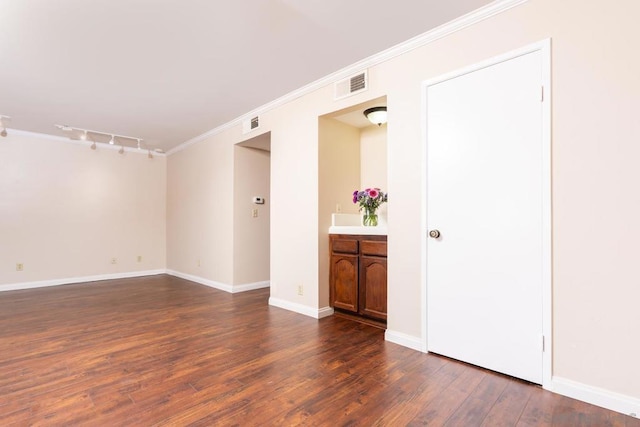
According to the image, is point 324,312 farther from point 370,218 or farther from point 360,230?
point 370,218

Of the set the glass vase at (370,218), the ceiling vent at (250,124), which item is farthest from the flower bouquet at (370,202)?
the ceiling vent at (250,124)

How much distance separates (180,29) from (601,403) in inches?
143

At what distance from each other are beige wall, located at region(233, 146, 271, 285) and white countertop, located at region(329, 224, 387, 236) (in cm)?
181

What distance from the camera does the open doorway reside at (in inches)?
188

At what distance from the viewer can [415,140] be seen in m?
2.62

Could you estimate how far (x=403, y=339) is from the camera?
8.73 ft

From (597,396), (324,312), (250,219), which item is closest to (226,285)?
(250,219)

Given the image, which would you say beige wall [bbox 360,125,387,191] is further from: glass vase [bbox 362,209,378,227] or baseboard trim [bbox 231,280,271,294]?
baseboard trim [bbox 231,280,271,294]

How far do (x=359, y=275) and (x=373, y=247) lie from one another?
34cm

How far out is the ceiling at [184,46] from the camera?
2.23 m

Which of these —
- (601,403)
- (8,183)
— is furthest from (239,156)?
(601,403)

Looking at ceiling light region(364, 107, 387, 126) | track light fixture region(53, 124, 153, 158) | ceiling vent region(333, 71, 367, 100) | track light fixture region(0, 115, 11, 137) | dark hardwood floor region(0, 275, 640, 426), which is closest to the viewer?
dark hardwood floor region(0, 275, 640, 426)

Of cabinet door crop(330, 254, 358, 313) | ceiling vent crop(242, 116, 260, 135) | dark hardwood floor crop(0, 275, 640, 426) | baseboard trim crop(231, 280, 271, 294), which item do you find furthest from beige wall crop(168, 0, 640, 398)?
baseboard trim crop(231, 280, 271, 294)

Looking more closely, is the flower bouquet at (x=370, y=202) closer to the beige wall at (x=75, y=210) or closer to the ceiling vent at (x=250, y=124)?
the ceiling vent at (x=250, y=124)
